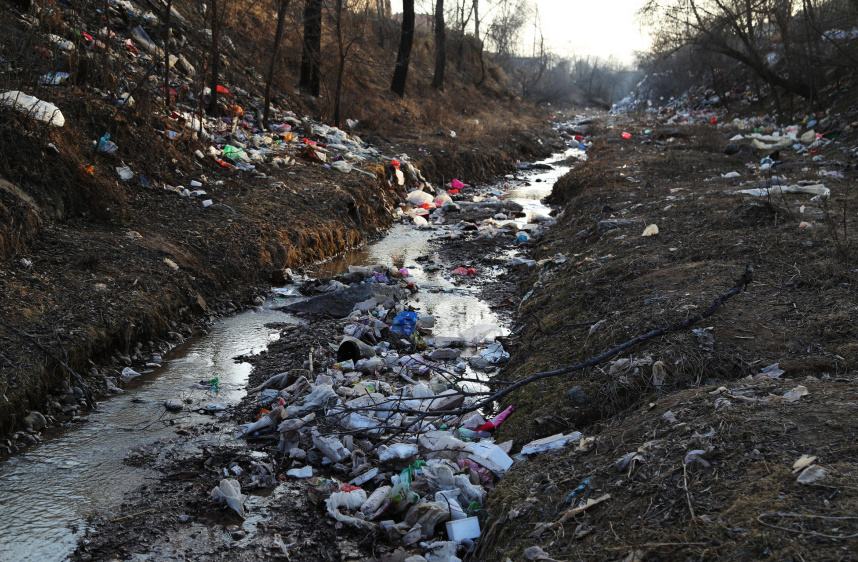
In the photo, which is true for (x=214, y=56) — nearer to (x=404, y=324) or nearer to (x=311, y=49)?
(x=311, y=49)

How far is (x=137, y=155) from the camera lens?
6867 millimetres

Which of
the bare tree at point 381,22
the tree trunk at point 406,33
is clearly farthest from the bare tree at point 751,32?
the bare tree at point 381,22

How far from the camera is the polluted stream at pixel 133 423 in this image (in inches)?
116

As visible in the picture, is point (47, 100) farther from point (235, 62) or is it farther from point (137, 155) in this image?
point (235, 62)

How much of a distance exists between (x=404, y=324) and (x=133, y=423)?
2.14 meters

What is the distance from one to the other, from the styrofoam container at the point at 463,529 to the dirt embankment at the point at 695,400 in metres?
0.07

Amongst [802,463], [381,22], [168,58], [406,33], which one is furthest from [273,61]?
[381,22]

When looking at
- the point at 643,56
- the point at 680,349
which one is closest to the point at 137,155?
the point at 680,349

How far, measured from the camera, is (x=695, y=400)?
286 centimetres

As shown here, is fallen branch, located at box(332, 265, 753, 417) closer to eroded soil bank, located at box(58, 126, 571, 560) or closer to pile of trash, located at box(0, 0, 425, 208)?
eroded soil bank, located at box(58, 126, 571, 560)

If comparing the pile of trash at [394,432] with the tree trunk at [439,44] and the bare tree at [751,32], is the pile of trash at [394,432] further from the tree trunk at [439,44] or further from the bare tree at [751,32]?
the tree trunk at [439,44]

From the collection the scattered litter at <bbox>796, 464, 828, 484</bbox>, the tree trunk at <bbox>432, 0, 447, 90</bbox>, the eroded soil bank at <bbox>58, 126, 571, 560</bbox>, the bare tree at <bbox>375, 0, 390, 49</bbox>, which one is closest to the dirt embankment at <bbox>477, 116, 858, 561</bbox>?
the scattered litter at <bbox>796, 464, 828, 484</bbox>

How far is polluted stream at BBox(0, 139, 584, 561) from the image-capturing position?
2939 millimetres

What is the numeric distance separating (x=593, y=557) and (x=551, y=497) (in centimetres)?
48
